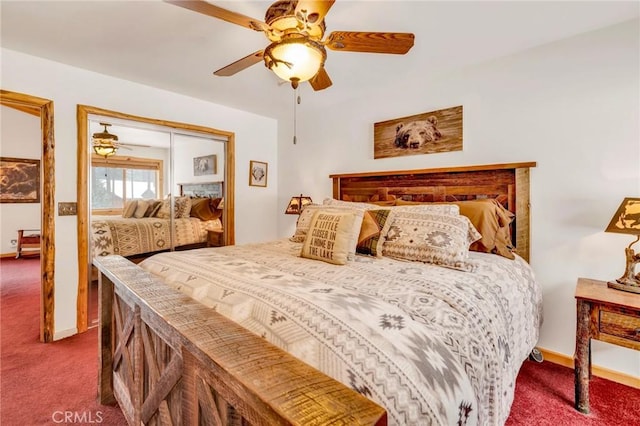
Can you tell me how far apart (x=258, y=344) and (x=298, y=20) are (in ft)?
4.66

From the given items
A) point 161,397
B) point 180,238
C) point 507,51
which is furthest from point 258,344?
point 180,238

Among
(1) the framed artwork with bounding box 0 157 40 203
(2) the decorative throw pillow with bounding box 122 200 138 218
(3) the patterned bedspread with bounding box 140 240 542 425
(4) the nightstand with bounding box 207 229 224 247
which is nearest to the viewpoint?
(3) the patterned bedspread with bounding box 140 240 542 425

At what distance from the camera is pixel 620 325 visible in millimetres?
1535

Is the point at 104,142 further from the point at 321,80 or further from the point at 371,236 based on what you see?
the point at 371,236

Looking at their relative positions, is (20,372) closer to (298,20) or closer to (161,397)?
(161,397)

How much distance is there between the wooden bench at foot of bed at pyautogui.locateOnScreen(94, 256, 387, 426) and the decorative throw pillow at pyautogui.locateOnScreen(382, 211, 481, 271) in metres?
1.30

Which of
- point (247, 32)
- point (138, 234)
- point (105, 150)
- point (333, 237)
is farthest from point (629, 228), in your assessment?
point (105, 150)

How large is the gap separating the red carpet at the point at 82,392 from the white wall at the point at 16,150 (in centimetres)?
404

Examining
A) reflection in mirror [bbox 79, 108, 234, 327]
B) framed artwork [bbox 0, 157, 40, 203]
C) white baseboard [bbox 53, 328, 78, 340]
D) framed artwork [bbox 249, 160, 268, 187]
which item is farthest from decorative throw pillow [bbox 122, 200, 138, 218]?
framed artwork [bbox 0, 157, 40, 203]

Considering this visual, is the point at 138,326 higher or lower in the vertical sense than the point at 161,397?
higher

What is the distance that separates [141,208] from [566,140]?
12.2 feet

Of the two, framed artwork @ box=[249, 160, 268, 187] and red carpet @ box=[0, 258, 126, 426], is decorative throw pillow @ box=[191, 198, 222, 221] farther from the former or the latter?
red carpet @ box=[0, 258, 126, 426]

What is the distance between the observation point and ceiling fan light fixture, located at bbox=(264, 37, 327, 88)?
1.50 metres

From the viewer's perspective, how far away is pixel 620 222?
1658 mm
